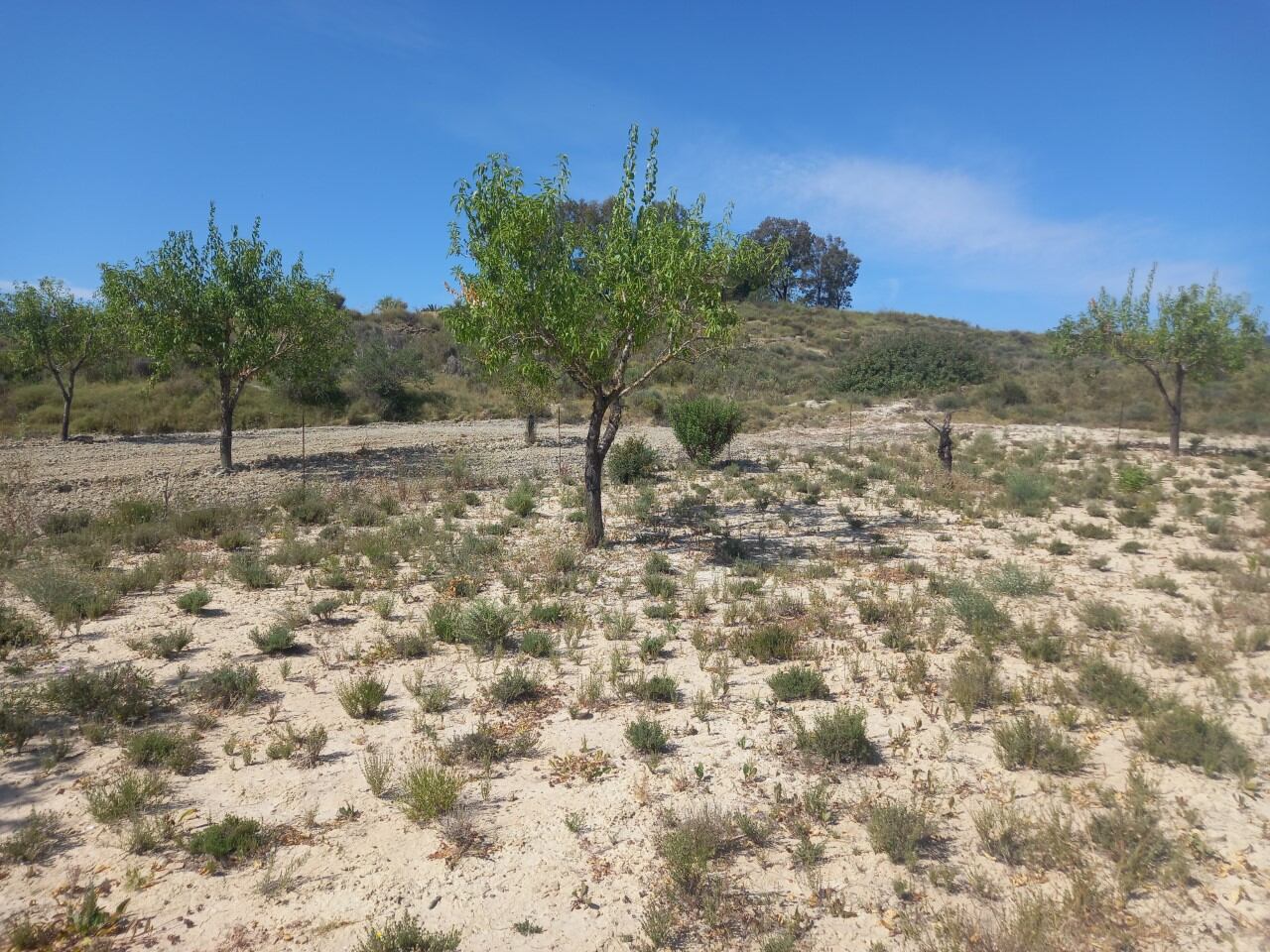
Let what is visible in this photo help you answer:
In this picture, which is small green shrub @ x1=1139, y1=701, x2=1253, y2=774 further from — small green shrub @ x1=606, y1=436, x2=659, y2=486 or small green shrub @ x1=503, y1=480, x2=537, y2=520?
small green shrub @ x1=606, y1=436, x2=659, y2=486

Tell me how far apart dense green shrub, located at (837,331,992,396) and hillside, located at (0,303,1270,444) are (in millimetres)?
498

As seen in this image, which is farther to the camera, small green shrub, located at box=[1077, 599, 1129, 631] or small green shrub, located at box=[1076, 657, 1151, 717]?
small green shrub, located at box=[1077, 599, 1129, 631]

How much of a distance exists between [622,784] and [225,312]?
17925 mm

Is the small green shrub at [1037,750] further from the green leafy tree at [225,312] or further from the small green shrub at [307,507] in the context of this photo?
the green leafy tree at [225,312]

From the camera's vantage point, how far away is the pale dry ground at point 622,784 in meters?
4.32

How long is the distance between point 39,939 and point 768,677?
5563 mm

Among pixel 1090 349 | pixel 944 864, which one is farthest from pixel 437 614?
pixel 1090 349

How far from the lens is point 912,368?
43531 mm

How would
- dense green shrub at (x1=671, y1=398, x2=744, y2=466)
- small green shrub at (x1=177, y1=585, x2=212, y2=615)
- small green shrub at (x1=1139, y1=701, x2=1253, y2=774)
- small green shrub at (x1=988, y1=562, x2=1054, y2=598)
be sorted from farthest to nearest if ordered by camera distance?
1. dense green shrub at (x1=671, y1=398, x2=744, y2=466)
2. small green shrub at (x1=988, y1=562, x2=1054, y2=598)
3. small green shrub at (x1=177, y1=585, x2=212, y2=615)
4. small green shrub at (x1=1139, y1=701, x2=1253, y2=774)

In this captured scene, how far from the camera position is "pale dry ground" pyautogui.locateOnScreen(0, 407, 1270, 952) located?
432 cm

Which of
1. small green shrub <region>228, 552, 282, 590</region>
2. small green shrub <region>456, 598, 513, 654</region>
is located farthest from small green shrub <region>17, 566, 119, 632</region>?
small green shrub <region>456, 598, 513, 654</region>

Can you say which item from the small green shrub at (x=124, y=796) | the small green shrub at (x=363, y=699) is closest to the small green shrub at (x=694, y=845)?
the small green shrub at (x=363, y=699)

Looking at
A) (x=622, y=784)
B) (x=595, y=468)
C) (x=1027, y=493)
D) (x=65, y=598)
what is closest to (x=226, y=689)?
(x=65, y=598)

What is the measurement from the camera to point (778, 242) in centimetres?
1259
